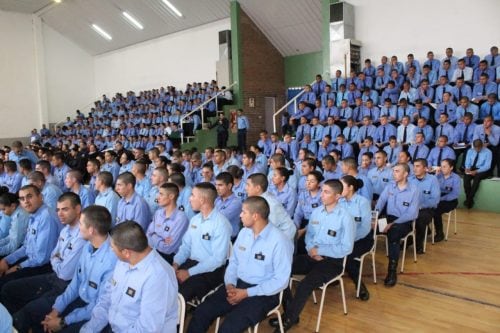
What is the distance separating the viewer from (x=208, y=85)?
1650 cm

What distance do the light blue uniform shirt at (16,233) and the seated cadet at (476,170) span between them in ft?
25.2

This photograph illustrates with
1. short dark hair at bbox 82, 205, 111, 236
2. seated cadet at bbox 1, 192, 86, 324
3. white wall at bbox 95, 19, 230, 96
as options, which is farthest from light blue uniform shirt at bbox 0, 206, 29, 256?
white wall at bbox 95, 19, 230, 96

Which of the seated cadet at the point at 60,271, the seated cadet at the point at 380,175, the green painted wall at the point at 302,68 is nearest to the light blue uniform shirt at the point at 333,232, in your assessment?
the seated cadet at the point at 60,271

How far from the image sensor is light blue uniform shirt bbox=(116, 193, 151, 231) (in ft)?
14.8

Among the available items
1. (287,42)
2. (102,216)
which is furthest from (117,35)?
(102,216)

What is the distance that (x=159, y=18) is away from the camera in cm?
1803

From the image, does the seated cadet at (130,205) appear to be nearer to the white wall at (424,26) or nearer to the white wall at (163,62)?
the white wall at (424,26)

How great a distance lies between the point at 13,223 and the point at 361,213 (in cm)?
374

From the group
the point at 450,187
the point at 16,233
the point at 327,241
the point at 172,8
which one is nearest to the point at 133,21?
the point at 172,8

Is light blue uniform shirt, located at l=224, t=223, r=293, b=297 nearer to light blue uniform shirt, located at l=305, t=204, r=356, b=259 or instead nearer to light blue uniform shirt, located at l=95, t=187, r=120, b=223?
light blue uniform shirt, located at l=305, t=204, r=356, b=259

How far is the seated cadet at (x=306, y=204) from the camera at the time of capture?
4.58 meters

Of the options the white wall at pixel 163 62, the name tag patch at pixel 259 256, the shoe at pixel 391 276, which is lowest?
the shoe at pixel 391 276

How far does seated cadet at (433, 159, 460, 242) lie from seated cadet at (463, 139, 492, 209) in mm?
2025

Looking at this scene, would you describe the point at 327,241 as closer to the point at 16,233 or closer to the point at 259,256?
the point at 259,256
